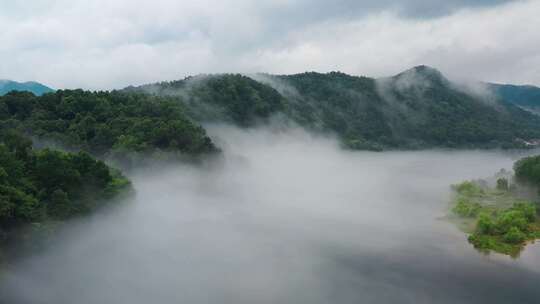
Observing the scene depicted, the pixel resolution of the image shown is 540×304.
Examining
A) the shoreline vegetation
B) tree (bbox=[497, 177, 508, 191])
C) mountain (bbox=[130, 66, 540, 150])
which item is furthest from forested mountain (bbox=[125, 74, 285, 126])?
tree (bbox=[497, 177, 508, 191])

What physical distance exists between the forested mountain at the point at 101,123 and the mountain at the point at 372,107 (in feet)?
88.0

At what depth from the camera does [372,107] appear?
13275 cm

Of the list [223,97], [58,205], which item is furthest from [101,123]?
[223,97]

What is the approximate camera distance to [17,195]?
26375 mm

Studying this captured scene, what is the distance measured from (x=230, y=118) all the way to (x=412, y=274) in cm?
6382

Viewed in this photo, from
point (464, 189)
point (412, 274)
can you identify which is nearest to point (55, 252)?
point (412, 274)

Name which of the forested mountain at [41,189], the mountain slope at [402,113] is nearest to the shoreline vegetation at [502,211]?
the forested mountain at [41,189]

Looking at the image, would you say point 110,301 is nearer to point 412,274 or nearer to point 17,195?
point 17,195

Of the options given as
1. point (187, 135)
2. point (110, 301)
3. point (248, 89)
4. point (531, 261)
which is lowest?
point (110, 301)

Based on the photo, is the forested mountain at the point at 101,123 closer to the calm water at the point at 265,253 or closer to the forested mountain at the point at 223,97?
the calm water at the point at 265,253

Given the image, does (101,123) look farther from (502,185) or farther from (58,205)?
(502,185)

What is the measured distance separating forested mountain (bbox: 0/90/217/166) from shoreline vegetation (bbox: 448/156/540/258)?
29.2 meters

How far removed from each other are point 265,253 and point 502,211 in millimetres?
19847

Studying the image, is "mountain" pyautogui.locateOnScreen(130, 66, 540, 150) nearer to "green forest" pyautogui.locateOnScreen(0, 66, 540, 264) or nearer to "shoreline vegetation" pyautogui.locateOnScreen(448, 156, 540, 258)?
"green forest" pyautogui.locateOnScreen(0, 66, 540, 264)
